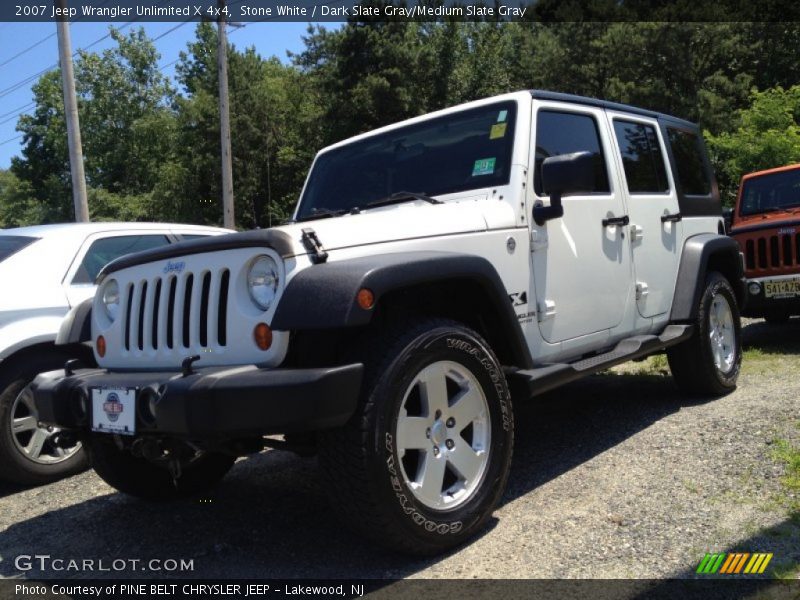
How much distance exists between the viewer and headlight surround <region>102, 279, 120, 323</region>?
3.37m

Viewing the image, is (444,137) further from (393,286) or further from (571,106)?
(393,286)

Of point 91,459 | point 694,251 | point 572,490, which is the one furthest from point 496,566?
point 694,251

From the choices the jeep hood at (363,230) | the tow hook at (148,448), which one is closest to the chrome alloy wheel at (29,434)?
the jeep hood at (363,230)

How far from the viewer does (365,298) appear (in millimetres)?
2564

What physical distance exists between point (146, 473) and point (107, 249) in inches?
81.5

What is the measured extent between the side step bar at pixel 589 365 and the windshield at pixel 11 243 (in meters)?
3.39

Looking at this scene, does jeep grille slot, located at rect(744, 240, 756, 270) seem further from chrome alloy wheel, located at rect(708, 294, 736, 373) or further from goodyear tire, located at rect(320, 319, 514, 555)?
goodyear tire, located at rect(320, 319, 514, 555)

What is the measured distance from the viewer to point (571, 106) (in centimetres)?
429

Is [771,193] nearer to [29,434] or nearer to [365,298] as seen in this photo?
[365,298]

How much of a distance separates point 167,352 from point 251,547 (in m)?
0.99

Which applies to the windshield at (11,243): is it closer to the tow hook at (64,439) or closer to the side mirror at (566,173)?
the tow hook at (64,439)

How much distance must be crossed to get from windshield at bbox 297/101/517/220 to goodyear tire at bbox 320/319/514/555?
110cm

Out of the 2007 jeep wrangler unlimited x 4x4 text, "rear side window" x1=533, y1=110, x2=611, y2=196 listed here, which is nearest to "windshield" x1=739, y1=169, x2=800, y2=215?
the 2007 jeep wrangler unlimited x 4x4 text

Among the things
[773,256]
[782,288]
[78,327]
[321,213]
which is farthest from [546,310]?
[773,256]
